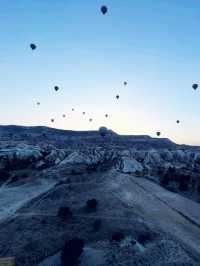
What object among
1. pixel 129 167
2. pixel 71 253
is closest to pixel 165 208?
pixel 71 253

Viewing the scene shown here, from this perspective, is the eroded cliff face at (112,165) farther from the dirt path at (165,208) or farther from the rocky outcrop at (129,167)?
the dirt path at (165,208)

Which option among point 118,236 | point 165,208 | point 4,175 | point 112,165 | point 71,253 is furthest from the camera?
point 112,165

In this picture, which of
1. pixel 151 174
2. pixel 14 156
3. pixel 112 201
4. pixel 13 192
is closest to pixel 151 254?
pixel 112 201

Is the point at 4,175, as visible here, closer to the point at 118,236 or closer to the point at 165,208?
the point at 165,208

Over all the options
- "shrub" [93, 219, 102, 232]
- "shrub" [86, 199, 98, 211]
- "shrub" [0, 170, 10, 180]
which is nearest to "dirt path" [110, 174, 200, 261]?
"shrub" [86, 199, 98, 211]

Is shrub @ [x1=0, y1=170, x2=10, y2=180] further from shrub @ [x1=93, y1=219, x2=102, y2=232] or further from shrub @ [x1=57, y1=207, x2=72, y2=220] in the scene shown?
shrub @ [x1=93, y1=219, x2=102, y2=232]
